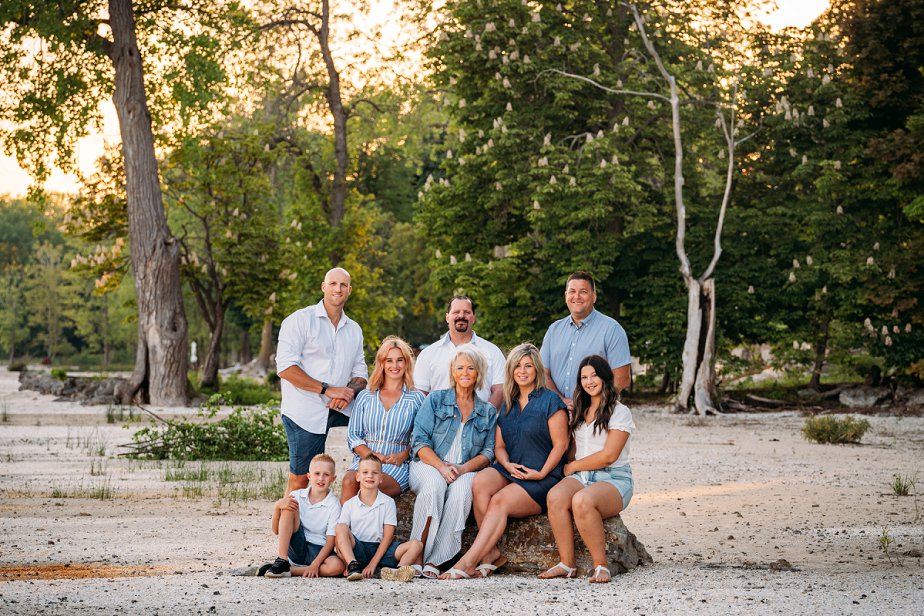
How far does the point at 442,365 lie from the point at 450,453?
682 millimetres

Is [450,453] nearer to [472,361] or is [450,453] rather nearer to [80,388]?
[472,361]

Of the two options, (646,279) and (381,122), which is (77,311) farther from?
(646,279)

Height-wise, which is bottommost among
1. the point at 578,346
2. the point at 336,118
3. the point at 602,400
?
the point at 602,400

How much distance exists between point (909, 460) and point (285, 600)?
10.9m

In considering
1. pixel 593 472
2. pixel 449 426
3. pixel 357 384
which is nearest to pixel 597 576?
pixel 593 472

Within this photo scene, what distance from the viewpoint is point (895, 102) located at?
24.9 meters

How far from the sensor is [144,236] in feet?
85.8

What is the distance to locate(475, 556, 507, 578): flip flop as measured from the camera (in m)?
7.45

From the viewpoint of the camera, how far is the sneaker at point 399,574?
729 cm

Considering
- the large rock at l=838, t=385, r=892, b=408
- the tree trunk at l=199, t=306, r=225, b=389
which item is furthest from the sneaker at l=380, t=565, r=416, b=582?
the tree trunk at l=199, t=306, r=225, b=389

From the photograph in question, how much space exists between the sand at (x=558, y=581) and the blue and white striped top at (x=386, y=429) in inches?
34.7

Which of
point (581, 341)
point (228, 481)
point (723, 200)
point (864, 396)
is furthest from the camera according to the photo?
point (723, 200)

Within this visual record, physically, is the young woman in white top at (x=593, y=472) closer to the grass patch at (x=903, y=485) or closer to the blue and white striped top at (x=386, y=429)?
the blue and white striped top at (x=386, y=429)

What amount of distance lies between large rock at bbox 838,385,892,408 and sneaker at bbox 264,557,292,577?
19503 mm
